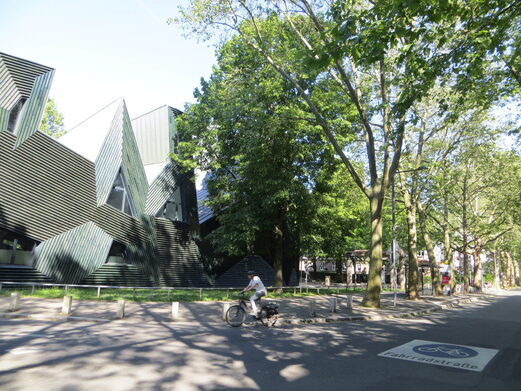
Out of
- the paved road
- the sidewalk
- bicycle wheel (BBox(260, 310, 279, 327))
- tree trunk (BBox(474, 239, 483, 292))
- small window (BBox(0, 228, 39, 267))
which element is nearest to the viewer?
the paved road

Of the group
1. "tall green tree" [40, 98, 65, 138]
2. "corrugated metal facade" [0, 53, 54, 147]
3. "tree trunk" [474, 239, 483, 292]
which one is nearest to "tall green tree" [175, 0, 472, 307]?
"corrugated metal facade" [0, 53, 54, 147]

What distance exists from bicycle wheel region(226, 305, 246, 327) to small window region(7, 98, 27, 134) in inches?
593

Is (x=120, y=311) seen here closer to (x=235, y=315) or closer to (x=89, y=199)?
(x=235, y=315)

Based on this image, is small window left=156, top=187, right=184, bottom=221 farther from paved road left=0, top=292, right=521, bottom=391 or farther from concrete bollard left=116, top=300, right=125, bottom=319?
paved road left=0, top=292, right=521, bottom=391

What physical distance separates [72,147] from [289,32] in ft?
48.7

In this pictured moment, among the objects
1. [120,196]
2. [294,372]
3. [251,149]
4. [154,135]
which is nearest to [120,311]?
[294,372]

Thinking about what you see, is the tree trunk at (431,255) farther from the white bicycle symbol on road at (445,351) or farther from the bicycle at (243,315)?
the white bicycle symbol on road at (445,351)

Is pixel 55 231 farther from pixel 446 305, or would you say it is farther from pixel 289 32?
pixel 446 305

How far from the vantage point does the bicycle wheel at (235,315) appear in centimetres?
1149

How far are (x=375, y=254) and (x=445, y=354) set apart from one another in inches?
354

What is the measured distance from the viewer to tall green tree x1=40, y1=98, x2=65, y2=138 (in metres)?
40.1

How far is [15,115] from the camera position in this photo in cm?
1941

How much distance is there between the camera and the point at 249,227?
21594mm

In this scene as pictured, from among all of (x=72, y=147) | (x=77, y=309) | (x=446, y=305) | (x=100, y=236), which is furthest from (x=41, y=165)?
(x=446, y=305)
